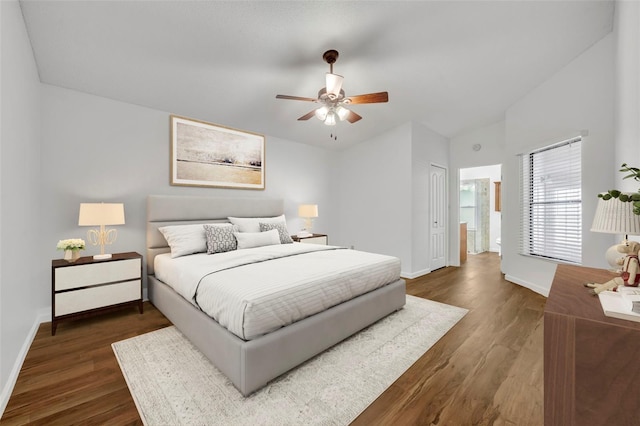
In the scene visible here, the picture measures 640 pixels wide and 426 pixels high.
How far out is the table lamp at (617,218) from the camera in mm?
1344

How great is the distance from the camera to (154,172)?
11.3 ft

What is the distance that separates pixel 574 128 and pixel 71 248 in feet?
18.7

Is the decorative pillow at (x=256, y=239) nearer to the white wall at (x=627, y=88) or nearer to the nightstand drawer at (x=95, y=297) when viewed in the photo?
the nightstand drawer at (x=95, y=297)

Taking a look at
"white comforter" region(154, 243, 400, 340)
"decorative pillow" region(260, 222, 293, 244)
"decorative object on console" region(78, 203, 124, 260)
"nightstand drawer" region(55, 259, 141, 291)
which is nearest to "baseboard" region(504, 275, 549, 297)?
"white comforter" region(154, 243, 400, 340)

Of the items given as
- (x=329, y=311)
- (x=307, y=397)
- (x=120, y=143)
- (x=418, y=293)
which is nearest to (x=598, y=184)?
(x=418, y=293)

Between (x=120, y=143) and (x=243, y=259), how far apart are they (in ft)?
7.05

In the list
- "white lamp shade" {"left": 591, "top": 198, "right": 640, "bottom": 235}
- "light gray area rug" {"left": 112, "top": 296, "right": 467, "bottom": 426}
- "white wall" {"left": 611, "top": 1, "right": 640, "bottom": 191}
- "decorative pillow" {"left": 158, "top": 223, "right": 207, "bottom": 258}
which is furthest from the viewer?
"decorative pillow" {"left": 158, "top": 223, "right": 207, "bottom": 258}

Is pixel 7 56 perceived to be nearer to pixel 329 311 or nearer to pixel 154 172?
pixel 154 172

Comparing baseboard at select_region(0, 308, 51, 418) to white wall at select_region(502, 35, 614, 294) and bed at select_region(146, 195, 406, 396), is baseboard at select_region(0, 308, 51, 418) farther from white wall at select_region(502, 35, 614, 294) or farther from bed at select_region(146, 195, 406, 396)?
white wall at select_region(502, 35, 614, 294)

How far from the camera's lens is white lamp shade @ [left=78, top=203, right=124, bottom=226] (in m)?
2.61

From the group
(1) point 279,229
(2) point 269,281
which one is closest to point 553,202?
(1) point 279,229

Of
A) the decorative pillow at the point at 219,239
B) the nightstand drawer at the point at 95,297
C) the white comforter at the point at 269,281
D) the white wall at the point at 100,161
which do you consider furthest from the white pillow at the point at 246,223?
the nightstand drawer at the point at 95,297

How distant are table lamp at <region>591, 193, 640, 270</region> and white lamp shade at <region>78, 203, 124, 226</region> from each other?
393 centimetres

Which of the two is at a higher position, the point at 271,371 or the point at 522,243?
the point at 522,243
